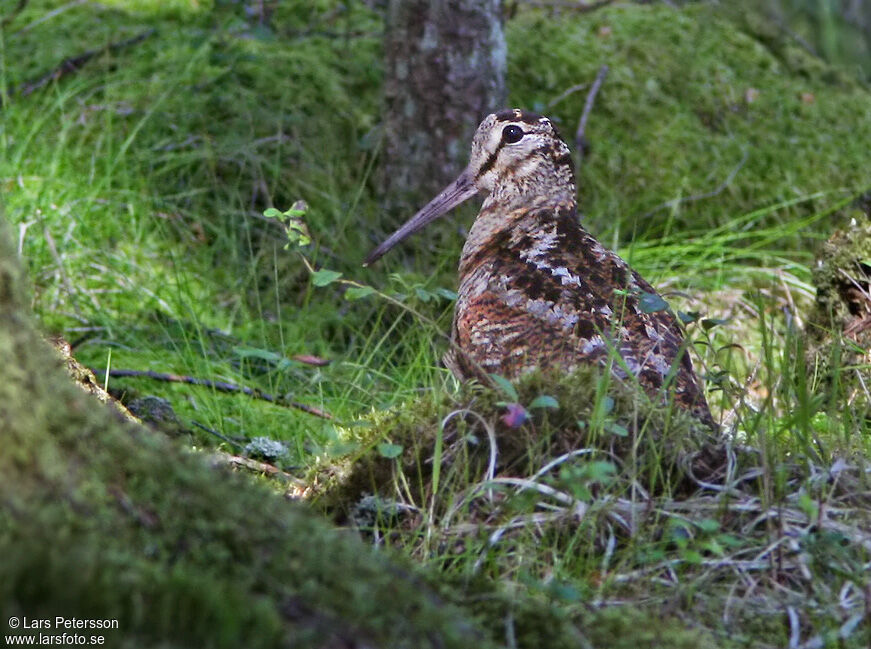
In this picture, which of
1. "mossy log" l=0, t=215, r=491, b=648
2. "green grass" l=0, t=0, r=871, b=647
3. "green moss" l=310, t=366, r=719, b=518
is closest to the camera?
"mossy log" l=0, t=215, r=491, b=648

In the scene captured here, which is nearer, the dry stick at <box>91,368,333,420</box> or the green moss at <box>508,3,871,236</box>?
the dry stick at <box>91,368,333,420</box>

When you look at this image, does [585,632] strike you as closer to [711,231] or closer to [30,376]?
[30,376]

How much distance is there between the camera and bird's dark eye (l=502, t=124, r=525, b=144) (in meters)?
3.88

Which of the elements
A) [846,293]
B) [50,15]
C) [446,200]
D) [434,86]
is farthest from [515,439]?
[50,15]

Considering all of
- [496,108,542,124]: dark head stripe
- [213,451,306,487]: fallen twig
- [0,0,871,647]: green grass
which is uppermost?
[496,108,542,124]: dark head stripe

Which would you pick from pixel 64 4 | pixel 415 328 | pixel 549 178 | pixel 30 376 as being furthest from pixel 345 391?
pixel 64 4

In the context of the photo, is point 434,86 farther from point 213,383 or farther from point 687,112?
point 213,383

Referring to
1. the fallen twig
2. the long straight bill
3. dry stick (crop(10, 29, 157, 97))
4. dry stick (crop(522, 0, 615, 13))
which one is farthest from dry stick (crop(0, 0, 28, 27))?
the fallen twig

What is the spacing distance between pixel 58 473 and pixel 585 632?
3.05 ft

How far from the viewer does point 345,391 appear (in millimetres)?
4008

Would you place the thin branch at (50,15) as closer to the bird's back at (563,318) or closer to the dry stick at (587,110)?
the dry stick at (587,110)

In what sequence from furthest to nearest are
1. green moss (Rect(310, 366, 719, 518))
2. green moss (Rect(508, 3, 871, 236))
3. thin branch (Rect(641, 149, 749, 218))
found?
1. green moss (Rect(508, 3, 871, 236))
2. thin branch (Rect(641, 149, 749, 218))
3. green moss (Rect(310, 366, 719, 518))

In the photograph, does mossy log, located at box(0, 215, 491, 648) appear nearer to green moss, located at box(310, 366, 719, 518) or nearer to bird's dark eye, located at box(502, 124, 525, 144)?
green moss, located at box(310, 366, 719, 518)

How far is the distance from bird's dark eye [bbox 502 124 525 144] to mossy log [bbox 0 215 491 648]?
7.76ft
